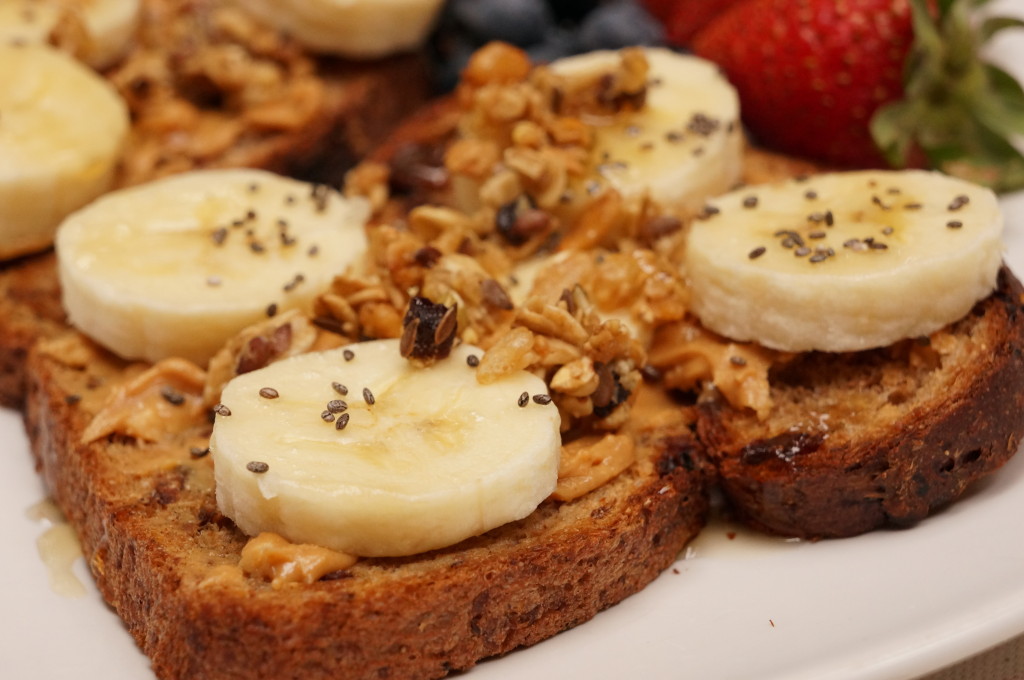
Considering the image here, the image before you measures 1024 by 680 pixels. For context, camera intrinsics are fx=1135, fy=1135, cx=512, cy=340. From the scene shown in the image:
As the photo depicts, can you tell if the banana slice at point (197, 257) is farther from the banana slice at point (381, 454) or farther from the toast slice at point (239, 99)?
the toast slice at point (239, 99)

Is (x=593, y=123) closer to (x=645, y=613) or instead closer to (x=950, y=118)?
(x=950, y=118)

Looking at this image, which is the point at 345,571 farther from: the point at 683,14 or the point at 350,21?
A: the point at 683,14

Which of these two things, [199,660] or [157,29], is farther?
[157,29]

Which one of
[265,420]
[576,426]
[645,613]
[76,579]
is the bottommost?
[76,579]

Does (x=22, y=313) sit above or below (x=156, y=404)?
below

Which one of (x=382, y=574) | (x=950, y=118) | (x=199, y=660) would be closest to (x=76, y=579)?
(x=199, y=660)

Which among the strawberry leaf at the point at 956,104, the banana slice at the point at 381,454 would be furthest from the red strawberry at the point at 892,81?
the banana slice at the point at 381,454

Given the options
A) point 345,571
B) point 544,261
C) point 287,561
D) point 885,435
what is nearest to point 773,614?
point 885,435
